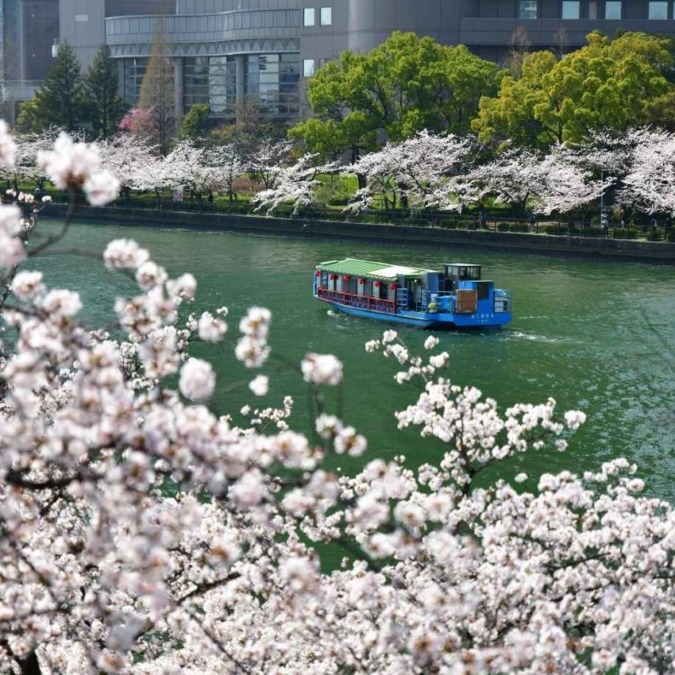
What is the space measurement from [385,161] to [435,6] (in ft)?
57.7

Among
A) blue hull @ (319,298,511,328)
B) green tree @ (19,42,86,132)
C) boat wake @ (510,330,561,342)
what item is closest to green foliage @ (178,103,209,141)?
green tree @ (19,42,86,132)

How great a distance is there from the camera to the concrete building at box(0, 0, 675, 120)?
7144 centimetres

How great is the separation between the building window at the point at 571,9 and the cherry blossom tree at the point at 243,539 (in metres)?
63.0

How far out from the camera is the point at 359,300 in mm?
37062

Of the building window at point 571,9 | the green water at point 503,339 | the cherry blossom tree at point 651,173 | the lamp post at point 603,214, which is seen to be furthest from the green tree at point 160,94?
the cherry blossom tree at point 651,173

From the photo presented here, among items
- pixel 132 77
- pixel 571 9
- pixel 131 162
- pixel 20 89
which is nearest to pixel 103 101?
pixel 131 162

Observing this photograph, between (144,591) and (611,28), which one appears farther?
(611,28)

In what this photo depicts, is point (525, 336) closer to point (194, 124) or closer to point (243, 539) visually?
point (243, 539)

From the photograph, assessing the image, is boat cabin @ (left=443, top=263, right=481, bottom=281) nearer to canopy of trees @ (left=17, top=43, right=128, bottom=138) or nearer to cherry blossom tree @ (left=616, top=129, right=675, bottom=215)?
cherry blossom tree @ (left=616, top=129, right=675, bottom=215)

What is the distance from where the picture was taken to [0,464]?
15.9 feet

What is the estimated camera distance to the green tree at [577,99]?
5262 centimetres

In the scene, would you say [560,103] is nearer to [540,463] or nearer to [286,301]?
[286,301]

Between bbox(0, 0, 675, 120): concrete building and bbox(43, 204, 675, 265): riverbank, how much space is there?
662 inches

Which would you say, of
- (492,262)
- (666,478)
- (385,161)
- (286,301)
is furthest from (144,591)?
(385,161)
